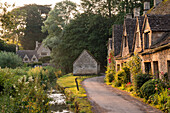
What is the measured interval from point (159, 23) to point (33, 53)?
61.9 m

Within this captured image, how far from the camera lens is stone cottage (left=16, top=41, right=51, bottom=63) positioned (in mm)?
69812

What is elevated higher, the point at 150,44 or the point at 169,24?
the point at 169,24

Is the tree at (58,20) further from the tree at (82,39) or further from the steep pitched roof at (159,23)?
the steep pitched roof at (159,23)

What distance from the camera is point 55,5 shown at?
4791cm

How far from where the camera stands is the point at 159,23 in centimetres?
1437

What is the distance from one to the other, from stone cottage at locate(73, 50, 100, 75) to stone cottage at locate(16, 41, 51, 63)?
33334 mm

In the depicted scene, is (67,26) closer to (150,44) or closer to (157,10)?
(157,10)

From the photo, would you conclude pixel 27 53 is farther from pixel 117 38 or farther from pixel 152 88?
pixel 152 88

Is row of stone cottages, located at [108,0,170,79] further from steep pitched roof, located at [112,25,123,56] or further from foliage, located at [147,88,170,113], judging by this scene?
steep pitched roof, located at [112,25,123,56]

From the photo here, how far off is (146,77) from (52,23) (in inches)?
1447

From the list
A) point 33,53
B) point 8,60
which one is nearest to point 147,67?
point 8,60

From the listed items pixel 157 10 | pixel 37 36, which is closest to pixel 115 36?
pixel 157 10

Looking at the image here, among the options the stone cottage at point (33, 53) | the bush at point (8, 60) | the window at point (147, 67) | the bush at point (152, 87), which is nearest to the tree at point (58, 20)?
the bush at point (8, 60)

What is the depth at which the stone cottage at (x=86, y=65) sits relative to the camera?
40.8 metres
